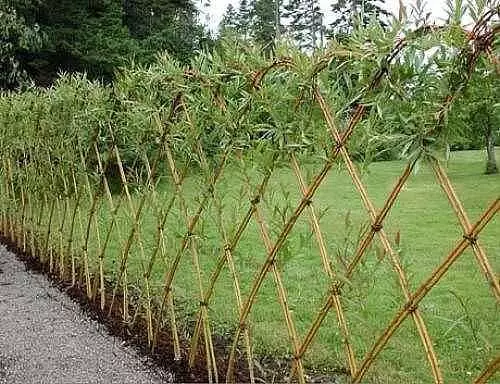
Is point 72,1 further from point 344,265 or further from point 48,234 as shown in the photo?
point 344,265

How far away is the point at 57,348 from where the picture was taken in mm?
3057

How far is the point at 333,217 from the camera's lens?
6.66 m

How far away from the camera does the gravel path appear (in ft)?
8.93

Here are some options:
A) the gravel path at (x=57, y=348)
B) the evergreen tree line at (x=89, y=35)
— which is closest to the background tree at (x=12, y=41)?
the evergreen tree line at (x=89, y=35)

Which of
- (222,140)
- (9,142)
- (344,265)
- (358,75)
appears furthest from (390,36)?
(9,142)

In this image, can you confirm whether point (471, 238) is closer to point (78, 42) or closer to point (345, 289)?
point (345, 289)

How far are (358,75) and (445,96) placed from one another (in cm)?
33

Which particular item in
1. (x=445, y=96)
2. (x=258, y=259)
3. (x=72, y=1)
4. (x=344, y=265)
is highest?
(x=72, y=1)

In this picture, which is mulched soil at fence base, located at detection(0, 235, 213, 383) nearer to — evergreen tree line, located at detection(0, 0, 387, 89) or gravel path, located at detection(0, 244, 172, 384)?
gravel path, located at detection(0, 244, 172, 384)

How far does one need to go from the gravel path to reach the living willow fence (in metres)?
0.17

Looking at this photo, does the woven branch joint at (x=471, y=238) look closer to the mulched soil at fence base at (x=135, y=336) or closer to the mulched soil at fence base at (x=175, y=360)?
the mulched soil at fence base at (x=175, y=360)

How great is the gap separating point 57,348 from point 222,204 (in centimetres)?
124

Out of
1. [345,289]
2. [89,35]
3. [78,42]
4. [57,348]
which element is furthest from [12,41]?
[345,289]

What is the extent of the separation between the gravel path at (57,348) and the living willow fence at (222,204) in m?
0.17
